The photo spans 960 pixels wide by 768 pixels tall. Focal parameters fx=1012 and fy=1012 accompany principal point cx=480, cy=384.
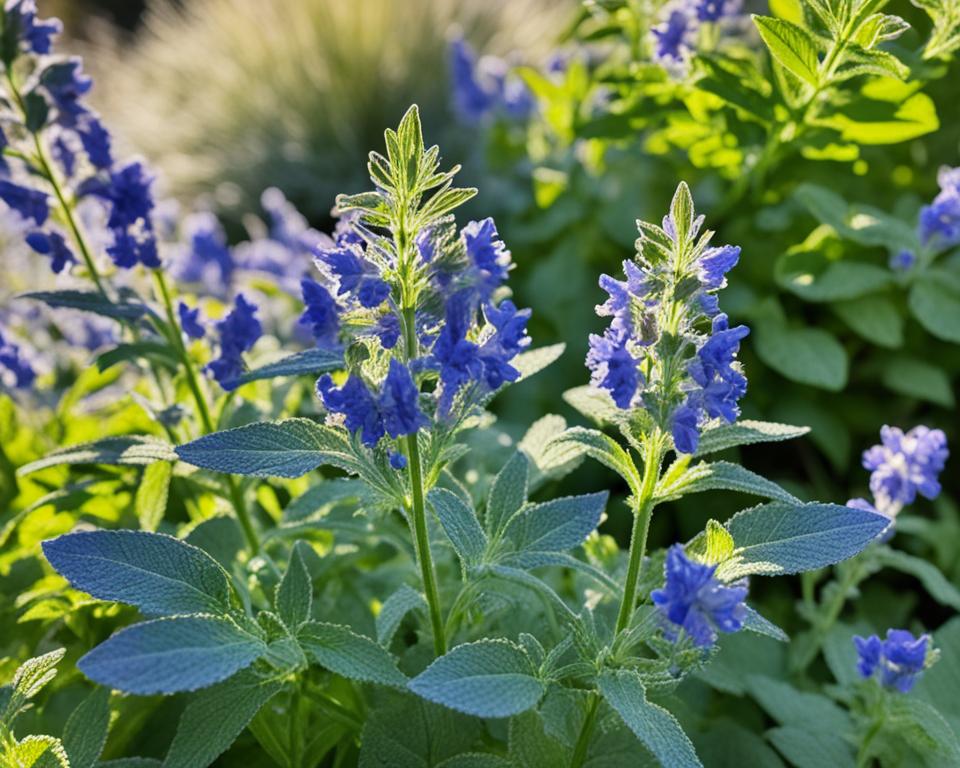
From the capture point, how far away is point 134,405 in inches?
68.8

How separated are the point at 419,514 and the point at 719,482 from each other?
0.28 m

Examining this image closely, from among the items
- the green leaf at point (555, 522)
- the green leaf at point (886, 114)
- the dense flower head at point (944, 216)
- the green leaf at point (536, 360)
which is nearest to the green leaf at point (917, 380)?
the dense flower head at point (944, 216)

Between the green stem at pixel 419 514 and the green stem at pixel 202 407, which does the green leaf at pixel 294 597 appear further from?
the green stem at pixel 202 407

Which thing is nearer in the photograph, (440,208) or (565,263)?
(440,208)

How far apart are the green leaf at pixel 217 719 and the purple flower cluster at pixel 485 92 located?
2.24 metres

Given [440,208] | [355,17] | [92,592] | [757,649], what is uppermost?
[355,17]

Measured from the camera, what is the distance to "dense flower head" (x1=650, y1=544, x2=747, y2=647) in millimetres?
799

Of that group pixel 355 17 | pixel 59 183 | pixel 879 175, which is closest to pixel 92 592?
pixel 59 183

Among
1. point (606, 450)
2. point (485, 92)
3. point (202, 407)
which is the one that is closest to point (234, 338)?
point (202, 407)

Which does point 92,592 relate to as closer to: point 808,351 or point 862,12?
point 862,12

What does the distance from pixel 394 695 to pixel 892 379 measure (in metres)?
1.22

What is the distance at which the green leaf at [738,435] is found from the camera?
3.18 feet

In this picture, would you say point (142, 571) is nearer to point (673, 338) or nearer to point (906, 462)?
point (673, 338)

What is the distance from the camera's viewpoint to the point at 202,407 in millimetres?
1404
